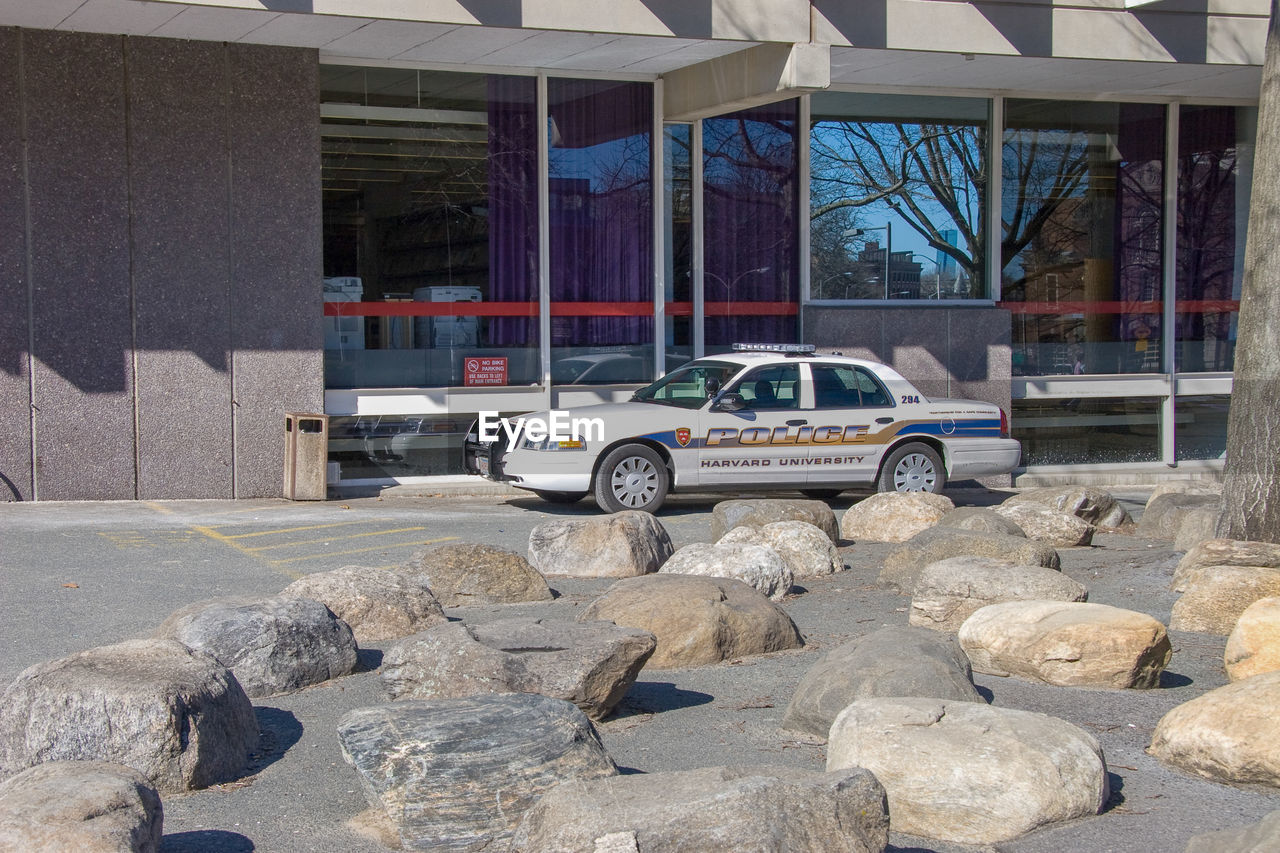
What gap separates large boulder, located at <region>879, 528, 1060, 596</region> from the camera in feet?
Answer: 27.7

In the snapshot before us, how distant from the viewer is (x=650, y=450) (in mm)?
12578

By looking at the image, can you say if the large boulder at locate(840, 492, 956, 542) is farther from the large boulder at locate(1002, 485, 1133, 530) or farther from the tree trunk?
the tree trunk

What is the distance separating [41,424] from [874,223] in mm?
10046

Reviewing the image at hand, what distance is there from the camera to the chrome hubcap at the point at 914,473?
531 inches

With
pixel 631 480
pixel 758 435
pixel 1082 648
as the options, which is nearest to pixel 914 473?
pixel 758 435

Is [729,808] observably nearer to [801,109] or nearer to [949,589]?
[949,589]

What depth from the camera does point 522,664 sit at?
5.40 metres

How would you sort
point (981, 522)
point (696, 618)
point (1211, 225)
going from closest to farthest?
point (696, 618) → point (981, 522) → point (1211, 225)

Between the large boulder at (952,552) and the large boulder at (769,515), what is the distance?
1.35 m

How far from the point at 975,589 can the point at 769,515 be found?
9.95ft

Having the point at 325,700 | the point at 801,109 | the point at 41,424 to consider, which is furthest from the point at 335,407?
the point at 325,700

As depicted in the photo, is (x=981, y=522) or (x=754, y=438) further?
(x=754, y=438)

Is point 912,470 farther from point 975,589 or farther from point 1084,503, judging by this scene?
point 975,589

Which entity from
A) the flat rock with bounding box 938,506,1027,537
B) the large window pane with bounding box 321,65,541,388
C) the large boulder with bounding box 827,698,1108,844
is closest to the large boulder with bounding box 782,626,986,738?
the large boulder with bounding box 827,698,1108,844
